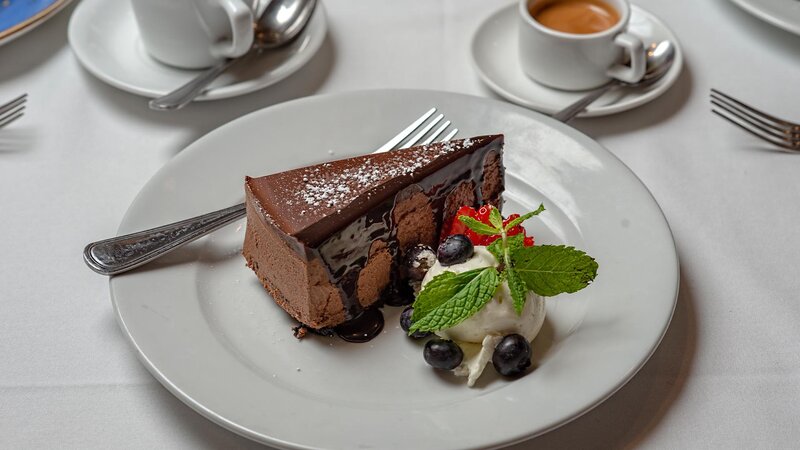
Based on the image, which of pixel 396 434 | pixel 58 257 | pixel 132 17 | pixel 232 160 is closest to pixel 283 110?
pixel 232 160

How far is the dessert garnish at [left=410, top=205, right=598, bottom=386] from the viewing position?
129cm

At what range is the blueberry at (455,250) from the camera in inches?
54.2

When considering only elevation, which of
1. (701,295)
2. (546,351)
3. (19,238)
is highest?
(19,238)

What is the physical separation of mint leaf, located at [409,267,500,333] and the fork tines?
51cm

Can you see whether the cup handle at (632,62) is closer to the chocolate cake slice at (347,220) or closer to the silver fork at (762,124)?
the silver fork at (762,124)

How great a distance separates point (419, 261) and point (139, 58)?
103cm

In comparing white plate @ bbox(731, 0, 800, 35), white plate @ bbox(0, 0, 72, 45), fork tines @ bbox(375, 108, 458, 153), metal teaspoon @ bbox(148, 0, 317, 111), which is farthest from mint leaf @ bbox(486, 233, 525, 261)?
white plate @ bbox(0, 0, 72, 45)

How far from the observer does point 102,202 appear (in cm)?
174

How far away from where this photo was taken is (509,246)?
1349mm

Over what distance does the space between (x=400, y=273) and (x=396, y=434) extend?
1.39 feet

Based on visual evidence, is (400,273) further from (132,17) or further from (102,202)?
(132,17)

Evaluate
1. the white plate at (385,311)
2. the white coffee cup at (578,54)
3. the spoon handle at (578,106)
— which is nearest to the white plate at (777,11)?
the white coffee cup at (578,54)

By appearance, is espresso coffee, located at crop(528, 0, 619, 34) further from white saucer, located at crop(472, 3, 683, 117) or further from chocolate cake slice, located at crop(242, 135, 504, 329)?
chocolate cake slice, located at crop(242, 135, 504, 329)

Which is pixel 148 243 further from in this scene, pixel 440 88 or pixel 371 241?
pixel 440 88
